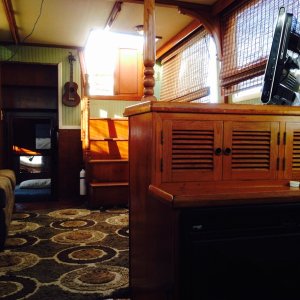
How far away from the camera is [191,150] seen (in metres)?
1.57

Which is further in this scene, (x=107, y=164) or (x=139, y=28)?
(x=107, y=164)

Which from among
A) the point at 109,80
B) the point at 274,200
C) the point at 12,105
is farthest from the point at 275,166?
the point at 12,105

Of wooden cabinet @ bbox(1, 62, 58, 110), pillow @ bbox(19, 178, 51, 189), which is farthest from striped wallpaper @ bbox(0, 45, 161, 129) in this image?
pillow @ bbox(19, 178, 51, 189)

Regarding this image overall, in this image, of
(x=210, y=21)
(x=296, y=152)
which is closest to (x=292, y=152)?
(x=296, y=152)

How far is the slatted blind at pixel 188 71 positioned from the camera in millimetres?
4637

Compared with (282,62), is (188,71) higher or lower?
higher

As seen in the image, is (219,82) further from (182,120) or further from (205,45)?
(182,120)

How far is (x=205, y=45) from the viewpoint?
461 cm

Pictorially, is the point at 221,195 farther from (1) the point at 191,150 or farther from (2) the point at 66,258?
(2) the point at 66,258

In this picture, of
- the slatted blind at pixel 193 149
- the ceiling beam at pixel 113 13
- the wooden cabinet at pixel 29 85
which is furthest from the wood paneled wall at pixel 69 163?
the slatted blind at pixel 193 149

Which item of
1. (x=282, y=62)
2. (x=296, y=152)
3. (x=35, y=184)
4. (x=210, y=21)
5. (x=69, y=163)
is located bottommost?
(x=35, y=184)

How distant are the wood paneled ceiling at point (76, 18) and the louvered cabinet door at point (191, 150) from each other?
2.80 metres

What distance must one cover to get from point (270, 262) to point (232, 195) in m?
0.34

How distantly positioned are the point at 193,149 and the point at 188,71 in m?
3.78
